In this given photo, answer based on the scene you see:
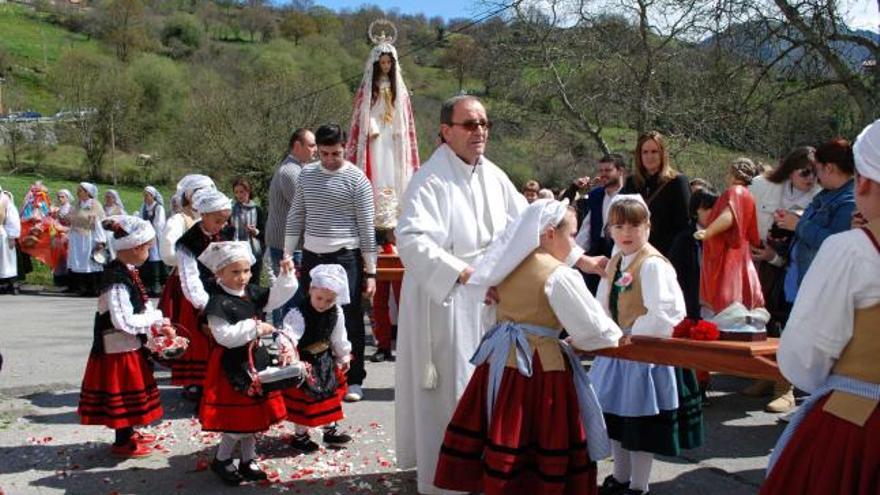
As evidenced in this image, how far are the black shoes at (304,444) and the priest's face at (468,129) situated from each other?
2178mm

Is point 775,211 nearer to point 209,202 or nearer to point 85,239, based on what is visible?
point 209,202

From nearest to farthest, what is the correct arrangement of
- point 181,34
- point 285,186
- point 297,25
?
point 285,186 < point 181,34 < point 297,25

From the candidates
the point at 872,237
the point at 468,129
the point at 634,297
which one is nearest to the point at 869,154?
the point at 872,237

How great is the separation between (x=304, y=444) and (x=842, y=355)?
147 inches

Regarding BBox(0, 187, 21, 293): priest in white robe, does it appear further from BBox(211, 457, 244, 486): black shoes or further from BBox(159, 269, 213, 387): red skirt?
BBox(211, 457, 244, 486): black shoes

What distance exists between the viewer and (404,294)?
4.73 metres

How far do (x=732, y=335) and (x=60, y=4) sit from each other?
101476mm

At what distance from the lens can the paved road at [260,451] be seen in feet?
16.2

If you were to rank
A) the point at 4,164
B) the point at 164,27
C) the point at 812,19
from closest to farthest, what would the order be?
the point at 812,19, the point at 4,164, the point at 164,27

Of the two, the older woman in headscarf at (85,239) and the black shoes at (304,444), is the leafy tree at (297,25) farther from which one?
the black shoes at (304,444)

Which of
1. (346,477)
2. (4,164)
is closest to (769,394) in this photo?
(346,477)

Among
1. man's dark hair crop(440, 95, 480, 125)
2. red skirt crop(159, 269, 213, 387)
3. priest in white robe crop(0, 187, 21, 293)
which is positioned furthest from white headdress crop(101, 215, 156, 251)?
priest in white robe crop(0, 187, 21, 293)

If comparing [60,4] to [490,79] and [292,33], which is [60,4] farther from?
[490,79]

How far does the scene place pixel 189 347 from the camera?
642 cm
